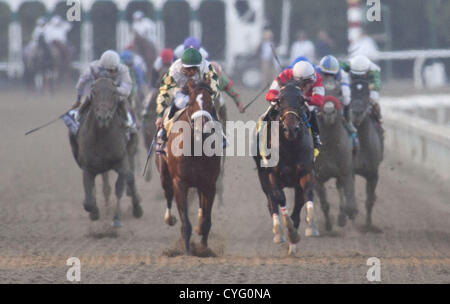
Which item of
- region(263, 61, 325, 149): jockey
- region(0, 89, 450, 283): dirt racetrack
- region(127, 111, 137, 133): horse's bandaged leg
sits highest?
region(263, 61, 325, 149): jockey

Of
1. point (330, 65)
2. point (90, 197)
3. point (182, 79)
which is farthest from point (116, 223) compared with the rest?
point (330, 65)

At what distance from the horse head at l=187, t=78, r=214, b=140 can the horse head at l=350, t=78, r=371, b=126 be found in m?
2.30

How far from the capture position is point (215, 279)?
7.57m

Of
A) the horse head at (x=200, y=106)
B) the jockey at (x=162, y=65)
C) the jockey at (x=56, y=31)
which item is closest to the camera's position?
the horse head at (x=200, y=106)

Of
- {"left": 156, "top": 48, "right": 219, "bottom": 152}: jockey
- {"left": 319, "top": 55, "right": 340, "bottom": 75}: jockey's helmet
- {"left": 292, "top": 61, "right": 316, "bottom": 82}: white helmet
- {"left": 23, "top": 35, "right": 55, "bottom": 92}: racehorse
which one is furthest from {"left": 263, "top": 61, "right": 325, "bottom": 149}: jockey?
{"left": 23, "top": 35, "right": 55, "bottom": 92}: racehorse

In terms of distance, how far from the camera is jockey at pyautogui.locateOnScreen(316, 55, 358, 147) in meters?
10.4

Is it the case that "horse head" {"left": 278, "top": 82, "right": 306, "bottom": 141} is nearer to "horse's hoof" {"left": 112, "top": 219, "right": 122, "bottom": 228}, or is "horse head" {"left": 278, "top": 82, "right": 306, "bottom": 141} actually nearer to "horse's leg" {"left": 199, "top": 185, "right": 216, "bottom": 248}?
"horse's leg" {"left": 199, "top": 185, "right": 216, "bottom": 248}

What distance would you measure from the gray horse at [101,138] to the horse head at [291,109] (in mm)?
2073

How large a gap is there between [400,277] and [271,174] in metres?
1.85

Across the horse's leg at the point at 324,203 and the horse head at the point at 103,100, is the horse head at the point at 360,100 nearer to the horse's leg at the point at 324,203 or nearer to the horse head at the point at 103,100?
the horse's leg at the point at 324,203

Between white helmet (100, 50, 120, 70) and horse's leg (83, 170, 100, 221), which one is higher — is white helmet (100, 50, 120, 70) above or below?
above

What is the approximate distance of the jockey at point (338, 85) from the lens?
10.4 m

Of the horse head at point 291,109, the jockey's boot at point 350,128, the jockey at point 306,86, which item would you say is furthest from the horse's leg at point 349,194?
the horse head at point 291,109
